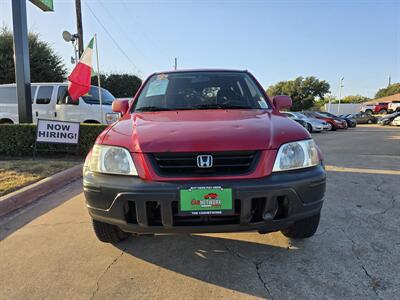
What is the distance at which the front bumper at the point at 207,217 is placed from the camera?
2.24 m

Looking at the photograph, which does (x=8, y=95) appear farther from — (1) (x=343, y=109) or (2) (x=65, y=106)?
(1) (x=343, y=109)

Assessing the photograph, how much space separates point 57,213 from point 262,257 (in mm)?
2562

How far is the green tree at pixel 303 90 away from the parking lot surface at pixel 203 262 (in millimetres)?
55233

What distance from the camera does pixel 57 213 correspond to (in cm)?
411

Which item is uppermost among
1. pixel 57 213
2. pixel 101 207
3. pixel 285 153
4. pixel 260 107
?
pixel 260 107

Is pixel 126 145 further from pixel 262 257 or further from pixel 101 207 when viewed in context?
pixel 262 257

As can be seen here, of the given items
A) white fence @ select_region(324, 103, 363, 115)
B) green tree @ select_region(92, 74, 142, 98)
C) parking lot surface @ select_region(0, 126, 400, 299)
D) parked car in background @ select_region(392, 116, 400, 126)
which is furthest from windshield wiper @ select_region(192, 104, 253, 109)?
white fence @ select_region(324, 103, 363, 115)

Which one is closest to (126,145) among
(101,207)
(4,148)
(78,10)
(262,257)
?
(101,207)

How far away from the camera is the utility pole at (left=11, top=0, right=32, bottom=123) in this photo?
806 centimetres

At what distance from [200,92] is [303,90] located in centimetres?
5965

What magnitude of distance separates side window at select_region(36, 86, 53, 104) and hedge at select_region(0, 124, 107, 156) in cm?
214

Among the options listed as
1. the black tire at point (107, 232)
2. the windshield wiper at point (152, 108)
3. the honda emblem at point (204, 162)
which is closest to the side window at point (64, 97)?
the windshield wiper at point (152, 108)

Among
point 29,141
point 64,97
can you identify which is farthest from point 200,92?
point 64,97

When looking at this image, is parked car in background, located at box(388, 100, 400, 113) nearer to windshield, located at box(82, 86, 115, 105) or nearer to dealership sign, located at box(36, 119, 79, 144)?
windshield, located at box(82, 86, 115, 105)
